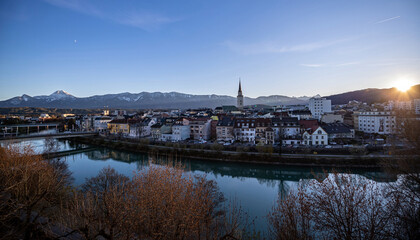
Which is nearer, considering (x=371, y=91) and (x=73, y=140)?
(x=73, y=140)

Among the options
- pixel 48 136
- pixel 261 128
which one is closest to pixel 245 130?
pixel 261 128

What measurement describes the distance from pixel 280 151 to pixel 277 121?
266 inches

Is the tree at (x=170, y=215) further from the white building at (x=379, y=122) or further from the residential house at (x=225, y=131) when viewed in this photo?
the white building at (x=379, y=122)

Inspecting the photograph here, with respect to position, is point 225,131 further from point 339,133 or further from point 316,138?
point 339,133

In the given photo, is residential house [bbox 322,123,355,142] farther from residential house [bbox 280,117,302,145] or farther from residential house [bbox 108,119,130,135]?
residential house [bbox 108,119,130,135]

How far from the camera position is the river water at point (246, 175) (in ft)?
33.2

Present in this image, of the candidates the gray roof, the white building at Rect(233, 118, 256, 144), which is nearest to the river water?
the white building at Rect(233, 118, 256, 144)

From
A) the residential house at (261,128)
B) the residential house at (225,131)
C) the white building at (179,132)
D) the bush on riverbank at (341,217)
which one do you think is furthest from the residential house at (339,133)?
the bush on riverbank at (341,217)

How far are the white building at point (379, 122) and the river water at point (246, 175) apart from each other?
1242cm

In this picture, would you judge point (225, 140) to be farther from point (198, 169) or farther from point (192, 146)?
point (198, 169)

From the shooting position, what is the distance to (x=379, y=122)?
2383 cm

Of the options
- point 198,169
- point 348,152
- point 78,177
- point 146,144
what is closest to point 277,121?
point 348,152

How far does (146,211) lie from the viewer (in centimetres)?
371

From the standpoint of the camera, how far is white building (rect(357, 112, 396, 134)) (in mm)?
23375
